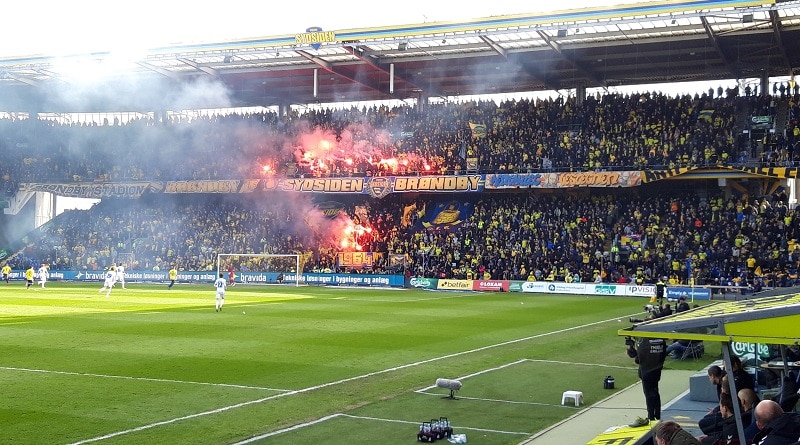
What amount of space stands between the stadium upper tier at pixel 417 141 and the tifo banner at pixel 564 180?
3.08 feet

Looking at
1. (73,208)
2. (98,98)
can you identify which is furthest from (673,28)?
(73,208)

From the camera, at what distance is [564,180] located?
2083 inches

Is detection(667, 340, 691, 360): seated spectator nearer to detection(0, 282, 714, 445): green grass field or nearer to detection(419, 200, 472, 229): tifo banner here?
detection(0, 282, 714, 445): green grass field

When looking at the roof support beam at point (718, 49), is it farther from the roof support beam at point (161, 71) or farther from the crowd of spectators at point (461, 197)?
the roof support beam at point (161, 71)

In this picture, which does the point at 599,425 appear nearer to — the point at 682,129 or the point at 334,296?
the point at 334,296

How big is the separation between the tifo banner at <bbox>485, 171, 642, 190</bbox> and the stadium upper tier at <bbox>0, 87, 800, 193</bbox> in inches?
37.0

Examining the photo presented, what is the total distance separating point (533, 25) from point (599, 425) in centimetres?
3580

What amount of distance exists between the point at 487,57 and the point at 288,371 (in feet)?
130

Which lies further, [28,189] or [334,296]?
[28,189]

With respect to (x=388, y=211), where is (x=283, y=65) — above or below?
above

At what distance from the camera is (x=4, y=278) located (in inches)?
2309

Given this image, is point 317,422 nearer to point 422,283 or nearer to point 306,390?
point 306,390

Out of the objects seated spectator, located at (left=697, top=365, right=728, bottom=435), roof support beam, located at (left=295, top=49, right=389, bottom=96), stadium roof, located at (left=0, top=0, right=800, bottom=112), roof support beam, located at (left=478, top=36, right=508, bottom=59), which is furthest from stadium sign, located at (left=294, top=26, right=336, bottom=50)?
seated spectator, located at (left=697, top=365, right=728, bottom=435)

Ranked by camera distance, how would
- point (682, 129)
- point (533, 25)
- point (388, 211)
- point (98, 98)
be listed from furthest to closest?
point (98, 98) → point (388, 211) → point (682, 129) → point (533, 25)
